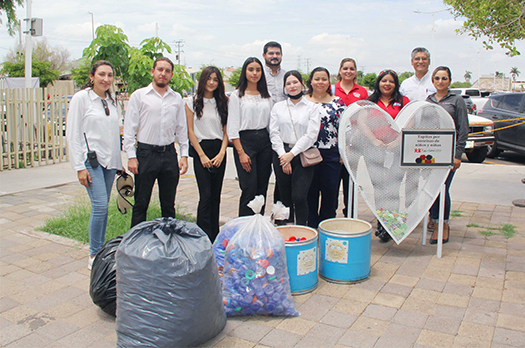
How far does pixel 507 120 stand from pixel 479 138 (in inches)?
43.2

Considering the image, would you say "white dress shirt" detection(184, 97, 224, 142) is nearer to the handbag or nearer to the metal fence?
the handbag

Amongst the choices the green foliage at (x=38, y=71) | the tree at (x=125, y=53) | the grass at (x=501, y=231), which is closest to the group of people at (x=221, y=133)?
the grass at (x=501, y=231)

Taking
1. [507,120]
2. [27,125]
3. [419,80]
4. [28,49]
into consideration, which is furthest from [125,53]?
[507,120]

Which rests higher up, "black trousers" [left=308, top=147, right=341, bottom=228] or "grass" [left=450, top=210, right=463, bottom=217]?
"black trousers" [left=308, top=147, right=341, bottom=228]

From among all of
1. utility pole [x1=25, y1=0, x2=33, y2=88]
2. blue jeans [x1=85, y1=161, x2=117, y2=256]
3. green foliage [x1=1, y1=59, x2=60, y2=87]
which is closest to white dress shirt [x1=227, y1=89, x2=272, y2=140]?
blue jeans [x1=85, y1=161, x2=117, y2=256]

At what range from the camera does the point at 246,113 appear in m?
4.40

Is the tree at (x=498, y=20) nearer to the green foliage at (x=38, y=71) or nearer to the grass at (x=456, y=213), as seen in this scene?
the grass at (x=456, y=213)

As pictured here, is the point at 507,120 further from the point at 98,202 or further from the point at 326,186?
the point at 98,202

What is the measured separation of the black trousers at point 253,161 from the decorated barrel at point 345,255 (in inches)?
38.4

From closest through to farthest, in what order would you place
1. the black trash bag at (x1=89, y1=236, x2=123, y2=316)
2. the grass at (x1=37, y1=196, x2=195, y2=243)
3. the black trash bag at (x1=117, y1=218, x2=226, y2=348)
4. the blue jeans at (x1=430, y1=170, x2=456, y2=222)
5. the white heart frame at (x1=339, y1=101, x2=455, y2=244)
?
the black trash bag at (x1=117, y1=218, x2=226, y2=348), the black trash bag at (x1=89, y1=236, x2=123, y2=316), the white heart frame at (x1=339, y1=101, x2=455, y2=244), the blue jeans at (x1=430, y1=170, x2=456, y2=222), the grass at (x1=37, y1=196, x2=195, y2=243)

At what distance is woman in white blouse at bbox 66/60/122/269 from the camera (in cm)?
378

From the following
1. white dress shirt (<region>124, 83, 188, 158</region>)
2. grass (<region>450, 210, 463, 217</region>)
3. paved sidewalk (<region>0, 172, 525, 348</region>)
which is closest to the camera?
paved sidewalk (<region>0, 172, 525, 348</region>)

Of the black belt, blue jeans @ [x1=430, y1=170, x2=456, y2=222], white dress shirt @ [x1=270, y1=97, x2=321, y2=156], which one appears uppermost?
white dress shirt @ [x1=270, y1=97, x2=321, y2=156]

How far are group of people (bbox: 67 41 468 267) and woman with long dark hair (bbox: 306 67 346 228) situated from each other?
0.01 m
